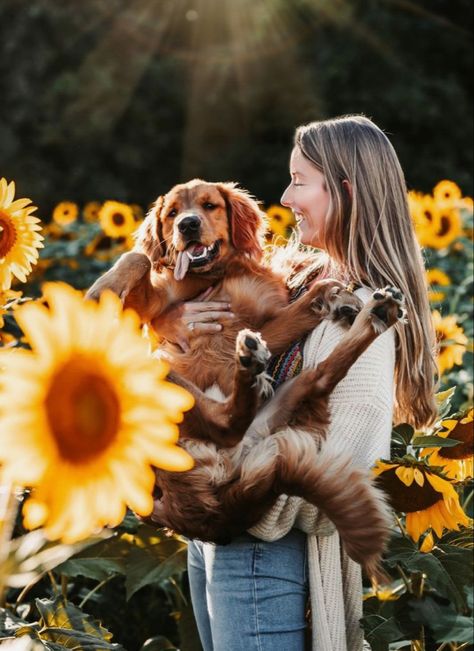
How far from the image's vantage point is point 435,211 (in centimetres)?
666

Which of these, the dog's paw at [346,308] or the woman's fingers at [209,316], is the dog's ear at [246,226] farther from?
the dog's paw at [346,308]

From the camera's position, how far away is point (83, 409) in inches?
53.9

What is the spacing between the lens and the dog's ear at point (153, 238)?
3318mm

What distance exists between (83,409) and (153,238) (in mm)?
2025

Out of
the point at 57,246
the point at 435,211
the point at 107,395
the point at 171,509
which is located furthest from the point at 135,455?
the point at 57,246

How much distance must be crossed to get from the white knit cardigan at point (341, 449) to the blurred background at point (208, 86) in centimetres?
1475

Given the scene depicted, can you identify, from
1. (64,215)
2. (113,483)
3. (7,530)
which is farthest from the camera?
(64,215)

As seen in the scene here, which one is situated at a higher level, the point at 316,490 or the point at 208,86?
the point at 316,490

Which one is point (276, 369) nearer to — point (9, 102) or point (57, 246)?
point (57, 246)

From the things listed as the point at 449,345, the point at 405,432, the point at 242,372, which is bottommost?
the point at 449,345

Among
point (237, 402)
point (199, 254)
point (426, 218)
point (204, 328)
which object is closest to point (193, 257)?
point (199, 254)

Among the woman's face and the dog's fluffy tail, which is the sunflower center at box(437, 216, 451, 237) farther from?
the dog's fluffy tail

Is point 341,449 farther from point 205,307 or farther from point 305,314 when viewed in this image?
point 205,307

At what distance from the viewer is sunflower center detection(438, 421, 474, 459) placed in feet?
8.59
